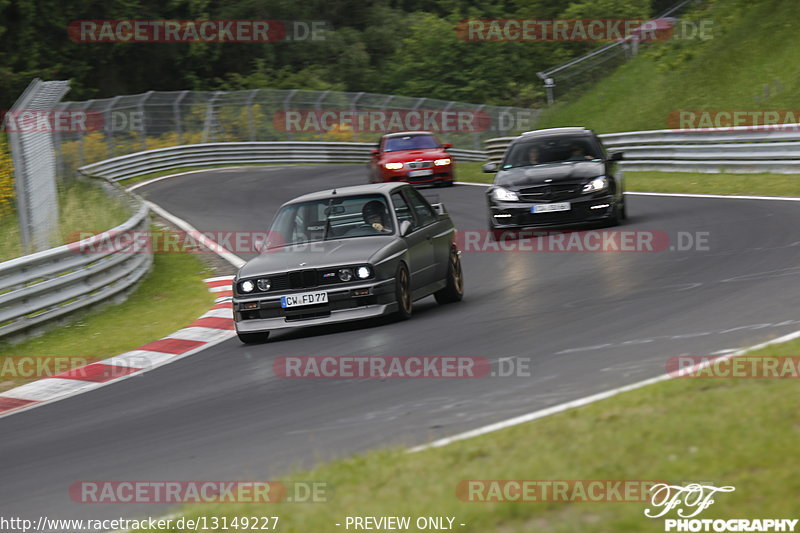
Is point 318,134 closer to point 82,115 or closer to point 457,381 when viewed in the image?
point 82,115

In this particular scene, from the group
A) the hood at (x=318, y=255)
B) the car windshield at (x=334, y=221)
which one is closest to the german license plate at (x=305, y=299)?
the hood at (x=318, y=255)

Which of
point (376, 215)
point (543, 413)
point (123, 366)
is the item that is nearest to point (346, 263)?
point (376, 215)

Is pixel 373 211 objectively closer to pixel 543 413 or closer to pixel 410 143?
pixel 543 413

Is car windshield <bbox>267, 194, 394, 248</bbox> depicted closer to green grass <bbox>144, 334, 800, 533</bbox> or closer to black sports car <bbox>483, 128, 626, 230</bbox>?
black sports car <bbox>483, 128, 626, 230</bbox>

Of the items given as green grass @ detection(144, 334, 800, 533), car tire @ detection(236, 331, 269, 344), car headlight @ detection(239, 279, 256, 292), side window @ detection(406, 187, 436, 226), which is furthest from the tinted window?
green grass @ detection(144, 334, 800, 533)

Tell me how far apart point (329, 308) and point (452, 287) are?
6.55 feet

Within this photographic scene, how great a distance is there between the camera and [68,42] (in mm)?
55875

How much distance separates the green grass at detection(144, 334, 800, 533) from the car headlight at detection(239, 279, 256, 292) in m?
5.47

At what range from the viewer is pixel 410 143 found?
3138cm

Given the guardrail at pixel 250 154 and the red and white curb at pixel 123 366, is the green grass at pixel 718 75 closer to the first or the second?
the guardrail at pixel 250 154

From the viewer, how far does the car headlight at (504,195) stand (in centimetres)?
1736

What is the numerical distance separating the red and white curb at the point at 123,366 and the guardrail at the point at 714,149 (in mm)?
13560

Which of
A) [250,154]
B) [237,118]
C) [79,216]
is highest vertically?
[79,216]

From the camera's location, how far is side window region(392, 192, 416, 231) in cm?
1233
